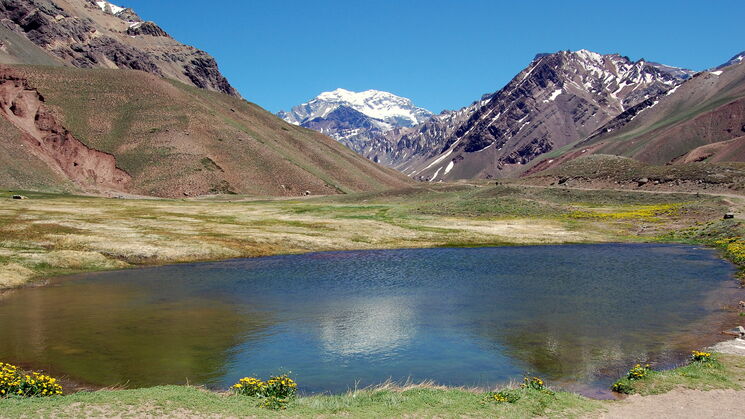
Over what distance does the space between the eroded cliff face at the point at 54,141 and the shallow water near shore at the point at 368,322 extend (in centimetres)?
13689

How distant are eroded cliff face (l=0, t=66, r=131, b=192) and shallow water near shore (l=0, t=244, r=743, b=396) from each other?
13689 centimetres

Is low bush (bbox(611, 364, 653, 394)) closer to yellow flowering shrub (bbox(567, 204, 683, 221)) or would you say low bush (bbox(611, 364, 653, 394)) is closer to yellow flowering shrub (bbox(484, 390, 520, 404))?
yellow flowering shrub (bbox(484, 390, 520, 404))

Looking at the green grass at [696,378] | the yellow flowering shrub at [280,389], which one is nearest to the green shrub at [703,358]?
the green grass at [696,378]

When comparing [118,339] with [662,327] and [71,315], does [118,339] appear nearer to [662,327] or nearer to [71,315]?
[71,315]

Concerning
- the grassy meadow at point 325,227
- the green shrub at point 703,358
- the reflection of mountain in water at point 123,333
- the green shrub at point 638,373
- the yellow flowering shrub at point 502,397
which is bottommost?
the reflection of mountain in water at point 123,333

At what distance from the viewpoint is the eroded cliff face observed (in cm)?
17400

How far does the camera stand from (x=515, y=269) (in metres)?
57.4

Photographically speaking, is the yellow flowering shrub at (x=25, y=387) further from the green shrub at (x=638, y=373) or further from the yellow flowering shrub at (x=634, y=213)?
the yellow flowering shrub at (x=634, y=213)

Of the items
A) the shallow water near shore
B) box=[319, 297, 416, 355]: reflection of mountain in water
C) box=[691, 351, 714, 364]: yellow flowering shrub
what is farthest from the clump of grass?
box=[319, 297, 416, 355]: reflection of mountain in water

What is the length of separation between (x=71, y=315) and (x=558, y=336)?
31.4 m

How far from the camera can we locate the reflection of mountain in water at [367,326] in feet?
101

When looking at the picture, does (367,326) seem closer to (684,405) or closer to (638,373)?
(638,373)

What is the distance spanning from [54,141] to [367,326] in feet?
597

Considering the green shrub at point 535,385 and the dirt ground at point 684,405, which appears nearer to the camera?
the dirt ground at point 684,405
